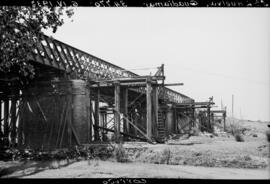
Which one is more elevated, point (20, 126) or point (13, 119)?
point (13, 119)

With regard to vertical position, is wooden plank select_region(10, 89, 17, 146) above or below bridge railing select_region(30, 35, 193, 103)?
below

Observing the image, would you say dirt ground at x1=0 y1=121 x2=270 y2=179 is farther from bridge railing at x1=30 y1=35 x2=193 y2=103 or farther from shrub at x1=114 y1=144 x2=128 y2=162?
bridge railing at x1=30 y1=35 x2=193 y2=103

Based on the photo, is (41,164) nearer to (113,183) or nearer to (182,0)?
(113,183)

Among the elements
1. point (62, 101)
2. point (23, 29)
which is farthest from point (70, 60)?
point (23, 29)

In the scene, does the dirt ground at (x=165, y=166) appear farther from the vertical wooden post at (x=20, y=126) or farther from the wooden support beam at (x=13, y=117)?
the wooden support beam at (x=13, y=117)

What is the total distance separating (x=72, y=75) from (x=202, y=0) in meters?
11.5

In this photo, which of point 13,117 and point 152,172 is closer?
point 152,172

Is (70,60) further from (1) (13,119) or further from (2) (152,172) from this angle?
(2) (152,172)

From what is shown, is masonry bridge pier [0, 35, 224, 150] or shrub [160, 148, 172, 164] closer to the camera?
shrub [160, 148, 172, 164]

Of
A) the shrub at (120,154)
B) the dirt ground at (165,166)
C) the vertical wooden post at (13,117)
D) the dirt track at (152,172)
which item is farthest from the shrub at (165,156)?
the vertical wooden post at (13,117)

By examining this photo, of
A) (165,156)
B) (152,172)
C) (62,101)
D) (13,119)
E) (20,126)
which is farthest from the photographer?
(13,119)

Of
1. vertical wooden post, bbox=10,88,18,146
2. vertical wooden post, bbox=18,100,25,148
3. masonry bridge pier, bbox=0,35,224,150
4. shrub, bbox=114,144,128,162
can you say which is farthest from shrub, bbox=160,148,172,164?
vertical wooden post, bbox=10,88,18,146

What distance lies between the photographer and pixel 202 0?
20.4 feet

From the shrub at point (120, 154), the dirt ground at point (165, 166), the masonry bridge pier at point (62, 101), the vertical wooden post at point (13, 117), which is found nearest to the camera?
the dirt ground at point (165, 166)
